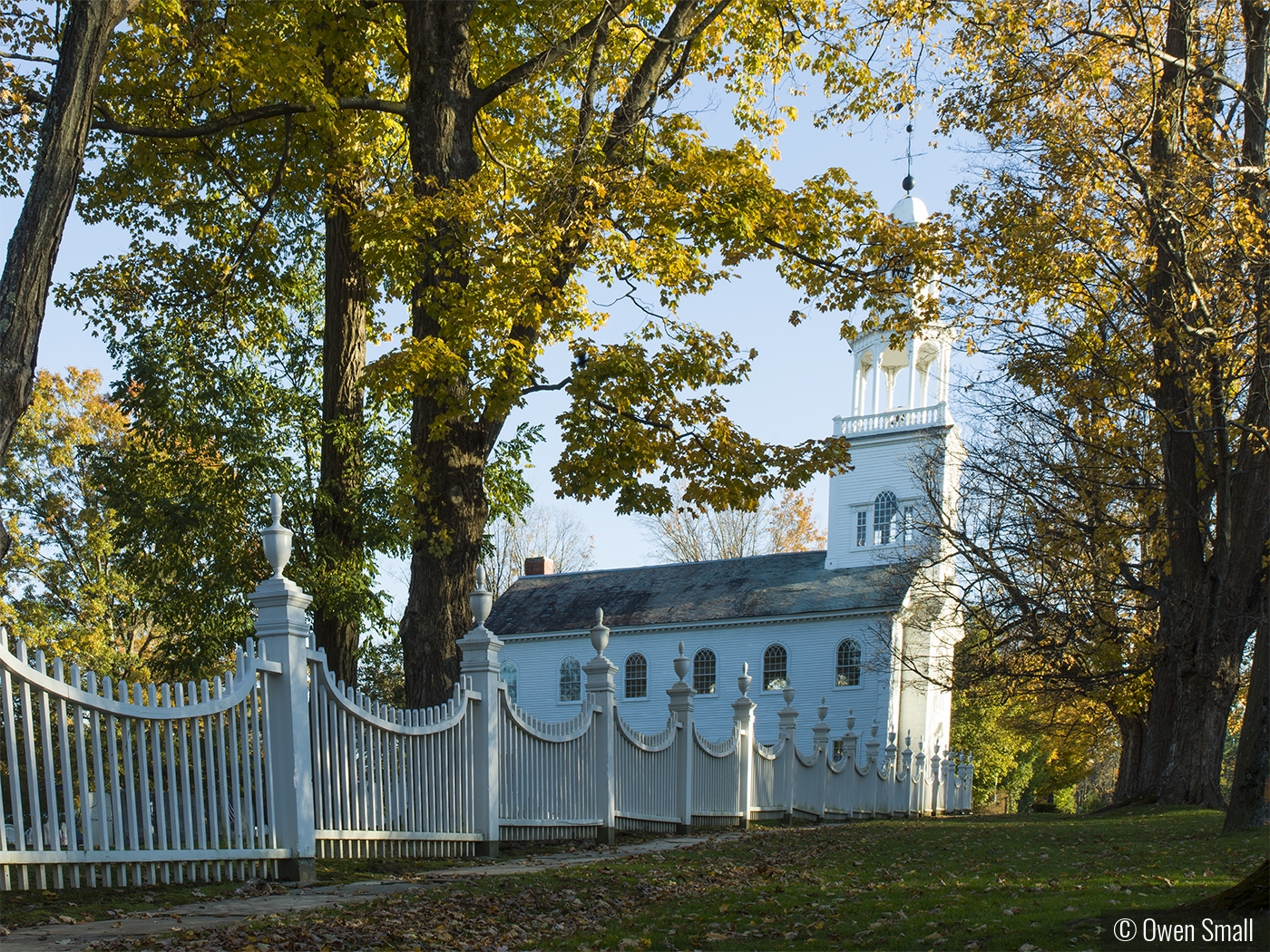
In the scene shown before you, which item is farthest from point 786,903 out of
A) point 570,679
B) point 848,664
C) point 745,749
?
point 570,679

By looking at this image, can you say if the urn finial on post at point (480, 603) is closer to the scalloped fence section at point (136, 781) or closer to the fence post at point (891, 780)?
the scalloped fence section at point (136, 781)

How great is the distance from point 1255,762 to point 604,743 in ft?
22.3

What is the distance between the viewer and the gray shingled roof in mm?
37406

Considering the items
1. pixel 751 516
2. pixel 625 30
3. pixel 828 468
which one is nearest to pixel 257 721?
pixel 828 468

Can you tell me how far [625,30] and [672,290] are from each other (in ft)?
12.4

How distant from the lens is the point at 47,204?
6.46m

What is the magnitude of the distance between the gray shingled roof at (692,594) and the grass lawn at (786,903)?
25347 mm

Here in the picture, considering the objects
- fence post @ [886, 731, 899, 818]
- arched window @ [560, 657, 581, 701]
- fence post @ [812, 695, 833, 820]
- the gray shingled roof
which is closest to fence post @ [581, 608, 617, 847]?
fence post @ [812, 695, 833, 820]

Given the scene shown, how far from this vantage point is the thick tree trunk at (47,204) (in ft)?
20.5

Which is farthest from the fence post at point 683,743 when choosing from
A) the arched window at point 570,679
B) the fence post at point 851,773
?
the arched window at point 570,679

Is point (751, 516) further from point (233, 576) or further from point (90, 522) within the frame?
point (233, 576)

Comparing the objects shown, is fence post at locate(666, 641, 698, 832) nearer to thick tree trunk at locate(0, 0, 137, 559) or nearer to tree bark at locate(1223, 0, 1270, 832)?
tree bark at locate(1223, 0, 1270, 832)

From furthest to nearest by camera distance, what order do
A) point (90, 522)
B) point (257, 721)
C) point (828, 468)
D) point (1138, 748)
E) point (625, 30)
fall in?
point (1138, 748)
point (90, 522)
point (625, 30)
point (828, 468)
point (257, 721)

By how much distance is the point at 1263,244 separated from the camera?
14.0m
